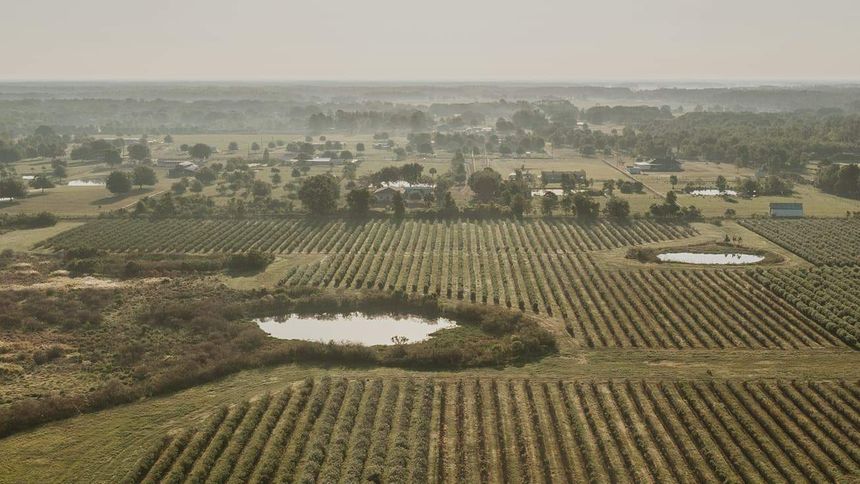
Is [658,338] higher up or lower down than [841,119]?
lower down

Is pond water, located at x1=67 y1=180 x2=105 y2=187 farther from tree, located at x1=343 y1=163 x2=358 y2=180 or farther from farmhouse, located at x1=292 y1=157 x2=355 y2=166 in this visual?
tree, located at x1=343 y1=163 x2=358 y2=180

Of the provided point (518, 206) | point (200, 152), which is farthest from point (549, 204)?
point (200, 152)

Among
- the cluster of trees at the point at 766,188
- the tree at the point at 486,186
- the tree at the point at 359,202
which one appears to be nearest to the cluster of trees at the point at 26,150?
the tree at the point at 359,202

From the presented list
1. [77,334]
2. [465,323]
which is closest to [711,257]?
[465,323]

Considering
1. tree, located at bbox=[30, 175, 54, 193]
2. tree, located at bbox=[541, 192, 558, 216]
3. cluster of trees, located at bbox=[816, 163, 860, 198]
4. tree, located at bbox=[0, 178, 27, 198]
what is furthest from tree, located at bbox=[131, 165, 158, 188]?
cluster of trees, located at bbox=[816, 163, 860, 198]

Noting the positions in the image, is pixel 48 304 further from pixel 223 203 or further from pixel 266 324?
pixel 223 203

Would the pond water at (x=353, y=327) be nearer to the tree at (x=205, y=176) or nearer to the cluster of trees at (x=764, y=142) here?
the tree at (x=205, y=176)
